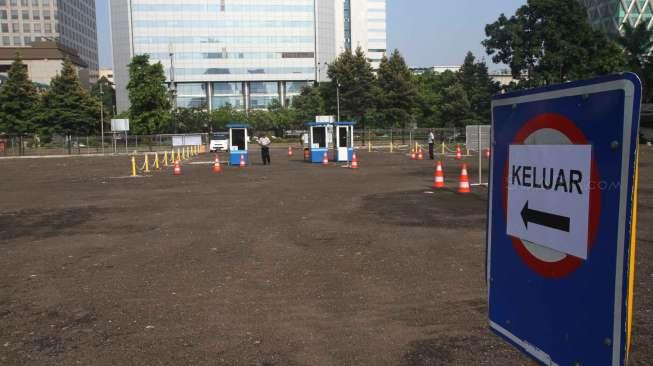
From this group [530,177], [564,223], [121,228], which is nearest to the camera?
[564,223]

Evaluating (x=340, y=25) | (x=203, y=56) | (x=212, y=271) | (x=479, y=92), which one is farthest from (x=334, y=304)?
(x=340, y=25)

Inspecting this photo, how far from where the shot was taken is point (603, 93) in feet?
5.21

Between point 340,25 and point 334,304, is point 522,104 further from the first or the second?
point 340,25

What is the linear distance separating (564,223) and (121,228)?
34.2 feet

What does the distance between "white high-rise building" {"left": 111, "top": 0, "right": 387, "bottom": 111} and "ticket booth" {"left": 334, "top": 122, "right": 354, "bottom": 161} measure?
268ft

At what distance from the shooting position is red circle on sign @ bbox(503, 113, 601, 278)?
1.61 meters

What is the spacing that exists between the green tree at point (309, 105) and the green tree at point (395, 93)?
397 inches

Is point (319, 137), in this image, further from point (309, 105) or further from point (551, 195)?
point (309, 105)

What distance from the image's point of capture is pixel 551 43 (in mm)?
49031

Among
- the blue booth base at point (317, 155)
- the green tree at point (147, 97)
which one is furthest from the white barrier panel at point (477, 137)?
the green tree at point (147, 97)

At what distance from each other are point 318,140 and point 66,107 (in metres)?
46.4

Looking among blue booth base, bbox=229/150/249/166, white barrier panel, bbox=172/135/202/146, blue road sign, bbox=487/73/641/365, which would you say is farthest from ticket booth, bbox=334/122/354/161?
blue road sign, bbox=487/73/641/365

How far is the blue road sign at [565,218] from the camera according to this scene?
5.07ft

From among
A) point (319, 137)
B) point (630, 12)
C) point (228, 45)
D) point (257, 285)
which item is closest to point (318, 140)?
point (319, 137)
